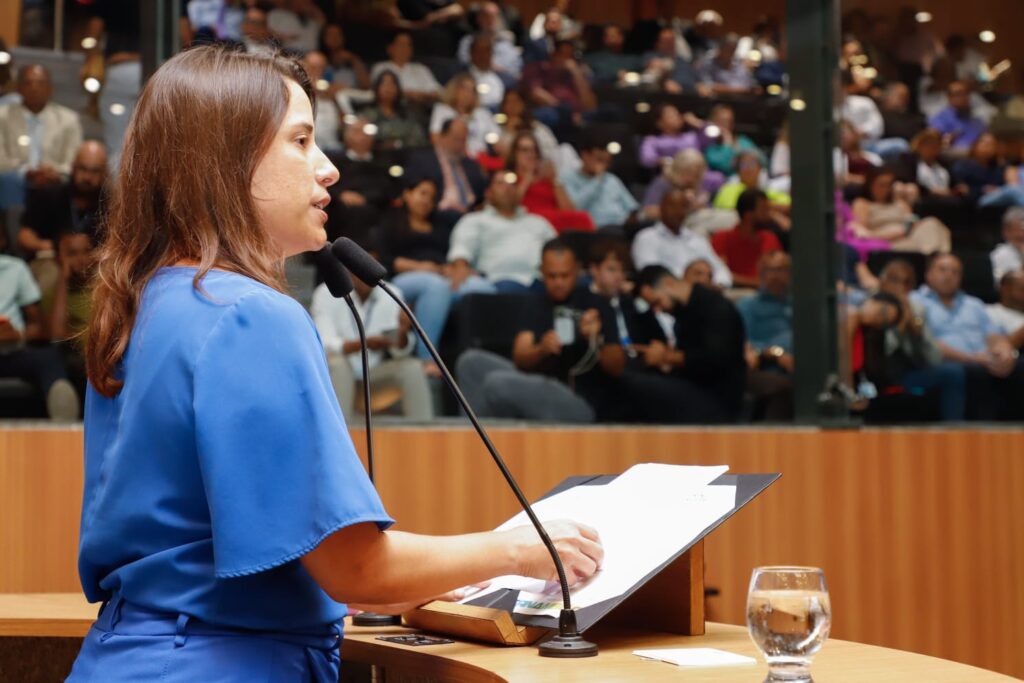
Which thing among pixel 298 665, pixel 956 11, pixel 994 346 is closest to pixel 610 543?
pixel 298 665

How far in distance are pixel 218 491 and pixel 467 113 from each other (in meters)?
3.86

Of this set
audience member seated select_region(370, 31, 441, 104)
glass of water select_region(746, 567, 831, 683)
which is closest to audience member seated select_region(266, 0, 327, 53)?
audience member seated select_region(370, 31, 441, 104)

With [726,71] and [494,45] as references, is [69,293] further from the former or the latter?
[726,71]

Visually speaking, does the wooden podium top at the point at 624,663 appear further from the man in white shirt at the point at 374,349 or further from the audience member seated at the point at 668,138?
the audience member seated at the point at 668,138

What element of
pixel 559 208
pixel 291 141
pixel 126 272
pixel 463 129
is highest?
pixel 463 129

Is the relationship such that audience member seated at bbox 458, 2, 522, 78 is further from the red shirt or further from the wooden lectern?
the wooden lectern

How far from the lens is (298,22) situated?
16.8 feet

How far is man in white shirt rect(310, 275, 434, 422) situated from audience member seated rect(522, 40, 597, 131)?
154cm

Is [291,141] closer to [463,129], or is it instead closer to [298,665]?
[298,665]

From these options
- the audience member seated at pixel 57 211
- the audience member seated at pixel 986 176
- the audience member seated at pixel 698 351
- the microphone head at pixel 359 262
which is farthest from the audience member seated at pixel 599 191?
the microphone head at pixel 359 262

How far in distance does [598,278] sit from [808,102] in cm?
83

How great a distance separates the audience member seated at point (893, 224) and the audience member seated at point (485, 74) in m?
1.44

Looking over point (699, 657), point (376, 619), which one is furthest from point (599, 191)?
point (699, 657)

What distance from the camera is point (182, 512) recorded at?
44.4 inches
